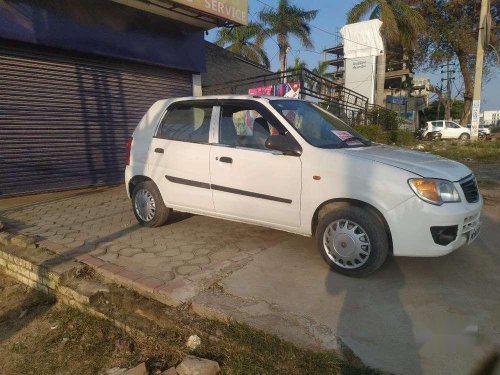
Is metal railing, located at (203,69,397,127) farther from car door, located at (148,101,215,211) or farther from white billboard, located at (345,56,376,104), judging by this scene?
car door, located at (148,101,215,211)

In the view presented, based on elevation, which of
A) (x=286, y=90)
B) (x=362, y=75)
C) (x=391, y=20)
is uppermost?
(x=391, y=20)

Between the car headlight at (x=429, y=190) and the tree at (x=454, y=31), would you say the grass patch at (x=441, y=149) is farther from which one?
the tree at (x=454, y=31)

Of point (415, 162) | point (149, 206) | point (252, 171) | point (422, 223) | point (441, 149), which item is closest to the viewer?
point (422, 223)

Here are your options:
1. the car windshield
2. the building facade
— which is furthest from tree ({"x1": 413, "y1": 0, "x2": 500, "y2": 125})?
the car windshield

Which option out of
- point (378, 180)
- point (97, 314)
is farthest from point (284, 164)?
point (97, 314)

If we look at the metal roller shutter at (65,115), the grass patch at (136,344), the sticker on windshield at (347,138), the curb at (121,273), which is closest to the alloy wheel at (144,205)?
the curb at (121,273)

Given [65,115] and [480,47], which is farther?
[480,47]

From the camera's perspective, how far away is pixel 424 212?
3.25 metres

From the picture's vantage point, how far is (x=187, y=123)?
4844 millimetres

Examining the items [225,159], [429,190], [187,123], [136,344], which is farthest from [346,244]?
[187,123]

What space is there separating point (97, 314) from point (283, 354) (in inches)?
66.7

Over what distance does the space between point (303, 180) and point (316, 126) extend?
77 cm

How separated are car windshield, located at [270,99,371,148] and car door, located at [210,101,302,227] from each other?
0.66 feet

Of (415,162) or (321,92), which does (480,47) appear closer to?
(321,92)
